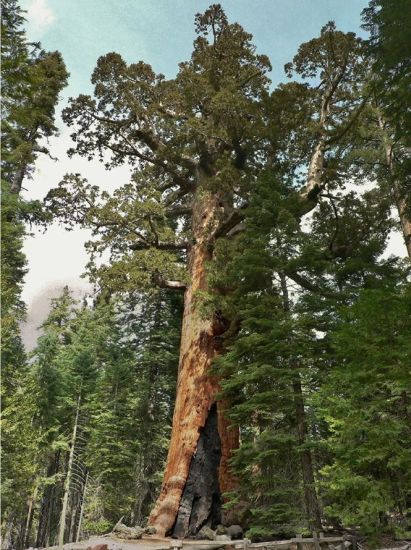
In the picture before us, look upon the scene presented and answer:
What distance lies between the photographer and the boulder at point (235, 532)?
38.8ft

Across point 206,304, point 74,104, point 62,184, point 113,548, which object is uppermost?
point 74,104

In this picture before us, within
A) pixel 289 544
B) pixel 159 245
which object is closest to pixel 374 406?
pixel 289 544

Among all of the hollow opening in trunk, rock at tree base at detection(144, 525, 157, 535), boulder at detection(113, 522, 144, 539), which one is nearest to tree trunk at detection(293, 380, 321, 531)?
the hollow opening in trunk

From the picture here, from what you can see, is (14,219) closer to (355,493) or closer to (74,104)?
(74,104)

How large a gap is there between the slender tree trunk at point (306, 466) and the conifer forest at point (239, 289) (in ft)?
0.19

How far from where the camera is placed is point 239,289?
13.4 m

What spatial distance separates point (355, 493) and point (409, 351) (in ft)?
9.78

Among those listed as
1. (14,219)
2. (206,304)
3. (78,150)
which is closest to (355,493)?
(206,304)

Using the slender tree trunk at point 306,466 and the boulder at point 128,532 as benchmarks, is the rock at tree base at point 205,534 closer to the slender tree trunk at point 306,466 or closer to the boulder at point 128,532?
the boulder at point 128,532

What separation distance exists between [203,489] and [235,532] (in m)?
1.69

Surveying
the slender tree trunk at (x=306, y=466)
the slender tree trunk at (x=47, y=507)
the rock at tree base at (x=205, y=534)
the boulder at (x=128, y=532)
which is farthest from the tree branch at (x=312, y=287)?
the slender tree trunk at (x=47, y=507)

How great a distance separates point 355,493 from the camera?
764 cm

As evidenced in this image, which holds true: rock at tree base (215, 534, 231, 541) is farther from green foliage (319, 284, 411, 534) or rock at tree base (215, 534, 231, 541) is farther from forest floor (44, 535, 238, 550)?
green foliage (319, 284, 411, 534)

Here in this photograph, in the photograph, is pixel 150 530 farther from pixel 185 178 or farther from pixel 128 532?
pixel 185 178
